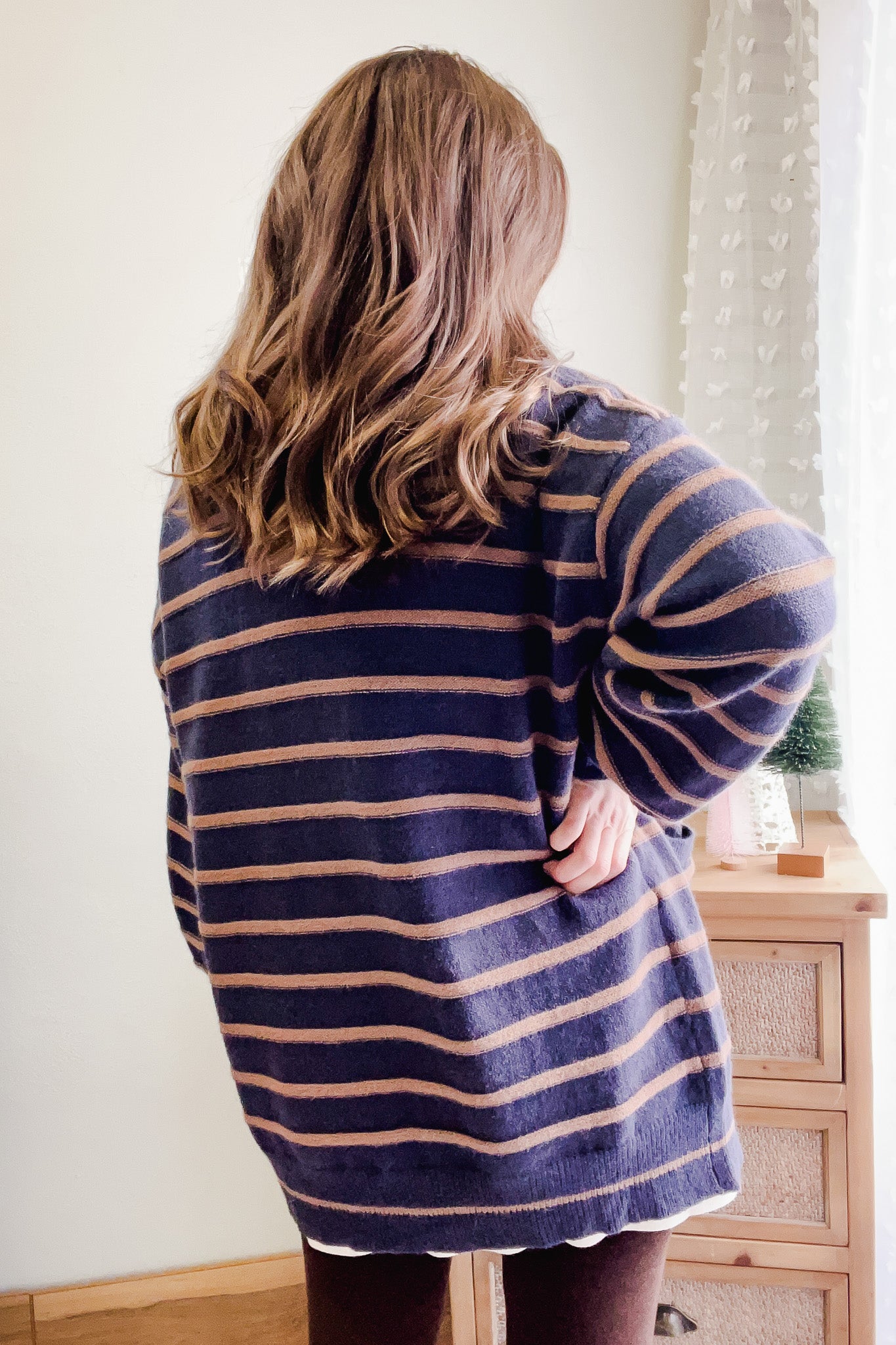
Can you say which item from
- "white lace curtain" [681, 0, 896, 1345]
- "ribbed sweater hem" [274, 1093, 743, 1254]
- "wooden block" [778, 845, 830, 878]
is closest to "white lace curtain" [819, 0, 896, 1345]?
"white lace curtain" [681, 0, 896, 1345]

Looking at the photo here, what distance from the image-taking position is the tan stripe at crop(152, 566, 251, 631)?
688 millimetres

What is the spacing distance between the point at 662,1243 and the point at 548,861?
0.29 meters

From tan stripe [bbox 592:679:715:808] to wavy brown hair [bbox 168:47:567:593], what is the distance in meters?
0.14

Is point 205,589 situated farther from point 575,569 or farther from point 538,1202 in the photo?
point 538,1202

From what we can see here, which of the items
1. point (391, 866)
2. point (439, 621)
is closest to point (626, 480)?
point (439, 621)

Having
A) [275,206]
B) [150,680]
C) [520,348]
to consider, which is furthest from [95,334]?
[520,348]

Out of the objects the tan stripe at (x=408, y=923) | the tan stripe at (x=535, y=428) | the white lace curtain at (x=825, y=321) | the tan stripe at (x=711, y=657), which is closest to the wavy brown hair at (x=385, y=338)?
the tan stripe at (x=535, y=428)

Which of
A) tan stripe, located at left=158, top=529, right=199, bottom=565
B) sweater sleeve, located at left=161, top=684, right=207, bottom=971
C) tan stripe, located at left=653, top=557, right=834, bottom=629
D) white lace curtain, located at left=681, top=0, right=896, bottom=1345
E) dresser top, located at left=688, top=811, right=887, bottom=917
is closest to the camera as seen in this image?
tan stripe, located at left=653, top=557, right=834, bottom=629

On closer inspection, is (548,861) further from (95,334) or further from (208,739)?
(95,334)

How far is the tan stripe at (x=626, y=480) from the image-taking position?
0.56 meters

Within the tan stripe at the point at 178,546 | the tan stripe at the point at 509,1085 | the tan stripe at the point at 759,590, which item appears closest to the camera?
the tan stripe at the point at 759,590

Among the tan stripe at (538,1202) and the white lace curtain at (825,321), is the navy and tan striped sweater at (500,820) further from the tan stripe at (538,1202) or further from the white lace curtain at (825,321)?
the white lace curtain at (825,321)

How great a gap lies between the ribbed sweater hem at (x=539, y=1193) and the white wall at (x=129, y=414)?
0.95 m

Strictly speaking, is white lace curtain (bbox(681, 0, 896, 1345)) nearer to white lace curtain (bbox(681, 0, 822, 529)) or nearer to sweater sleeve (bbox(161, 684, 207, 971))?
white lace curtain (bbox(681, 0, 822, 529))
